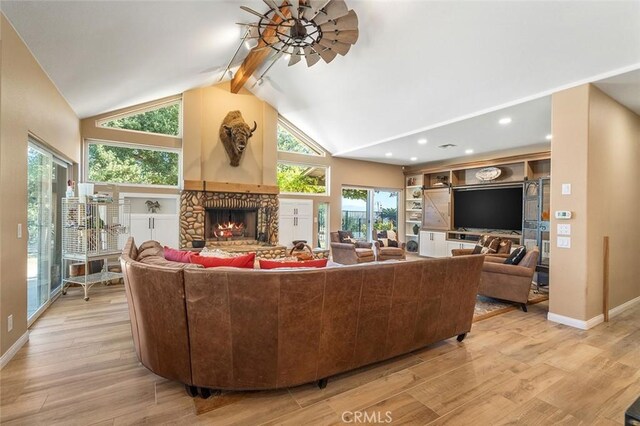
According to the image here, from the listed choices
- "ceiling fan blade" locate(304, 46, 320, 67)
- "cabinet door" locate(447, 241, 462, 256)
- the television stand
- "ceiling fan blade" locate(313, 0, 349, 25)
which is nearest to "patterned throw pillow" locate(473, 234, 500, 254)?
the television stand

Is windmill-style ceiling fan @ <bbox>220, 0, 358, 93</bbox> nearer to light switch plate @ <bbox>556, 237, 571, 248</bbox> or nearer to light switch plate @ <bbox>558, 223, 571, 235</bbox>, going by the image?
light switch plate @ <bbox>558, 223, 571, 235</bbox>

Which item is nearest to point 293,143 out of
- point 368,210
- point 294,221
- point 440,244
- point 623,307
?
point 294,221

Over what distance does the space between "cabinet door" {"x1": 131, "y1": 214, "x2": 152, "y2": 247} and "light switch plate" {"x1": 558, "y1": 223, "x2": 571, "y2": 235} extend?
6.68 m

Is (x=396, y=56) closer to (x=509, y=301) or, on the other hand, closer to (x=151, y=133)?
(x=509, y=301)

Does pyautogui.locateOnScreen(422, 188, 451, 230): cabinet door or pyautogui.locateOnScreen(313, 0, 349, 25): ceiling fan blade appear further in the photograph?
pyautogui.locateOnScreen(422, 188, 451, 230): cabinet door

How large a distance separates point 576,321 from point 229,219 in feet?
20.6

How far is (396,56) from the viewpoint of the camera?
4391mm

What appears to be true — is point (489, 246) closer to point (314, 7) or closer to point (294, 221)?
point (294, 221)

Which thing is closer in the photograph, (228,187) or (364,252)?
(364,252)

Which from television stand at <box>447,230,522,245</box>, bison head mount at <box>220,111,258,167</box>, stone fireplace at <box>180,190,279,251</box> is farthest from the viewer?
television stand at <box>447,230,522,245</box>

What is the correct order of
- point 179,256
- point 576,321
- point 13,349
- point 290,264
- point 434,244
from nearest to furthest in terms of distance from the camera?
point 290,264, point 13,349, point 179,256, point 576,321, point 434,244

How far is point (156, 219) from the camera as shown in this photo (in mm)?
6227

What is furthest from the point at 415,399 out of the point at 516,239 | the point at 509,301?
the point at 516,239

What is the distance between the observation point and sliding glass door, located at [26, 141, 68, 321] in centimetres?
346
